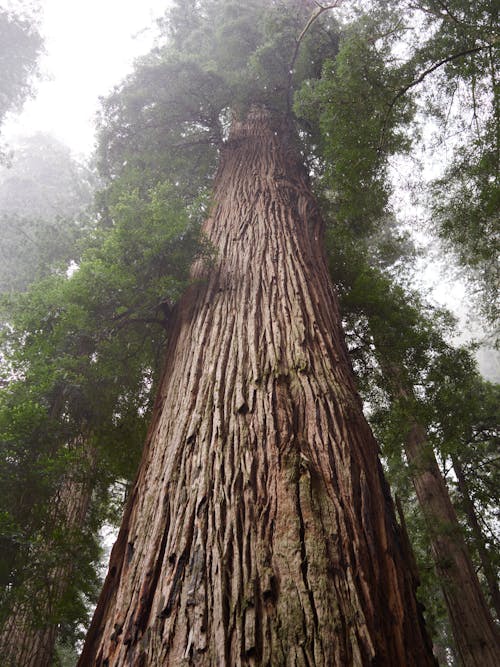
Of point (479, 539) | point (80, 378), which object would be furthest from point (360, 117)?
point (479, 539)

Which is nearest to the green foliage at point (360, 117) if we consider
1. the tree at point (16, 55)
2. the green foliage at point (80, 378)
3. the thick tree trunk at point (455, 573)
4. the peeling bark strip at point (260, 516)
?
the green foliage at point (80, 378)

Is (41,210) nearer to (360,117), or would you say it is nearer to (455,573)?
(360,117)

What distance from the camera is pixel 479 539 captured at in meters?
6.19

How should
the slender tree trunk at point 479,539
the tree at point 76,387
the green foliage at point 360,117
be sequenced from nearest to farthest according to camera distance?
the tree at point 76,387 < the green foliage at point 360,117 < the slender tree trunk at point 479,539

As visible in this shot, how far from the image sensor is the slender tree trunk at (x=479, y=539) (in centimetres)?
612

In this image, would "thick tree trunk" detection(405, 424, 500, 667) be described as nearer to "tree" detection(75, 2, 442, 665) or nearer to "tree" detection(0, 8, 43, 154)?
"tree" detection(75, 2, 442, 665)

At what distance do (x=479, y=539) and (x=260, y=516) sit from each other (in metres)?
5.70

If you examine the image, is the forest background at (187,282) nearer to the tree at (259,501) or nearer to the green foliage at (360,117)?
the green foliage at (360,117)

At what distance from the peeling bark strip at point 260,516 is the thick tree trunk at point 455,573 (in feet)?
12.3

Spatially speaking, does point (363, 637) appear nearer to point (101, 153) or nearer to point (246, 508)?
point (246, 508)

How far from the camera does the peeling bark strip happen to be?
1.61 meters

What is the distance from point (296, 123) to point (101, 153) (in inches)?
131

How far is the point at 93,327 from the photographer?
3613 mm

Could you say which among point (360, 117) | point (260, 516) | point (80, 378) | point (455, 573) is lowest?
point (260, 516)
